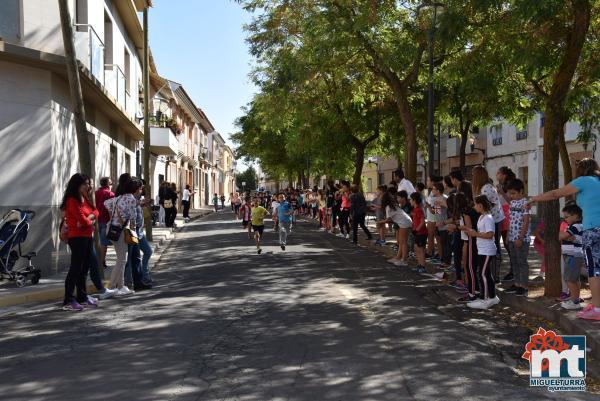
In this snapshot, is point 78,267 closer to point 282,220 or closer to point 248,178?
point 282,220

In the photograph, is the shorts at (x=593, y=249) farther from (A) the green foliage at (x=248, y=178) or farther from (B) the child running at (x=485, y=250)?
(A) the green foliage at (x=248, y=178)

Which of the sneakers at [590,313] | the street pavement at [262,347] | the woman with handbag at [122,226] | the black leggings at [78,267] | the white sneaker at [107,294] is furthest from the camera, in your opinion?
the woman with handbag at [122,226]

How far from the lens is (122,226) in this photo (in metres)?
8.61

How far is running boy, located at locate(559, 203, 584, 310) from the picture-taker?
6898 mm

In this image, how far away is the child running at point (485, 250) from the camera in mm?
7562

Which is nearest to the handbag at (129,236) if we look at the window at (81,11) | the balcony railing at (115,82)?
the window at (81,11)

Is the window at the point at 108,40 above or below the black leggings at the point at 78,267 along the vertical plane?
above

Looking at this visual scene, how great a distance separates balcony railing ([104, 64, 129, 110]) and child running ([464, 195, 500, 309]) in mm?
11436

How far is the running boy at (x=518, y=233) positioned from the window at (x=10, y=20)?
9199mm

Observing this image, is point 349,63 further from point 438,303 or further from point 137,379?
point 137,379

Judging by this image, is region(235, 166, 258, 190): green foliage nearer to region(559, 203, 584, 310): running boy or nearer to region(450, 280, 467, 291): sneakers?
region(450, 280, 467, 291): sneakers

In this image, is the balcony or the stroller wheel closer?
the stroller wheel

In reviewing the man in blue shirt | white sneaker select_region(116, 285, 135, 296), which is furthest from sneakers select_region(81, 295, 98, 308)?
the man in blue shirt

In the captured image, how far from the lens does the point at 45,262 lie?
11.0 meters
